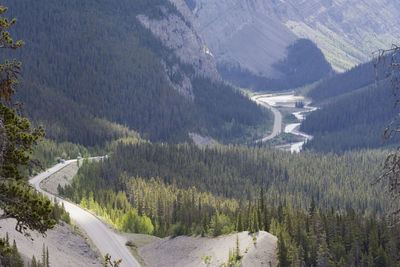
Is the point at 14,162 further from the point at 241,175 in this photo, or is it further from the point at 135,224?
the point at 241,175

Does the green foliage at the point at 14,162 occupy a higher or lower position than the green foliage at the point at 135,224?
higher

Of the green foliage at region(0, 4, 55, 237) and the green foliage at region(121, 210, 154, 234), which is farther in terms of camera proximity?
the green foliage at region(121, 210, 154, 234)

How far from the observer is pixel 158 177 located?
14912 centimetres

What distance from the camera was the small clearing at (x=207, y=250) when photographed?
65.4 m

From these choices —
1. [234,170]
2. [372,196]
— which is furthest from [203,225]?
[234,170]

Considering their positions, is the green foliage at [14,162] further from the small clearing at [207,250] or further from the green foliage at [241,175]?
the green foliage at [241,175]

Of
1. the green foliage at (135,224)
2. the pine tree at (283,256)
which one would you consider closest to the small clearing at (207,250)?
the pine tree at (283,256)

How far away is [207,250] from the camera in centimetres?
7300

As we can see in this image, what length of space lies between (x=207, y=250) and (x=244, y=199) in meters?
74.4

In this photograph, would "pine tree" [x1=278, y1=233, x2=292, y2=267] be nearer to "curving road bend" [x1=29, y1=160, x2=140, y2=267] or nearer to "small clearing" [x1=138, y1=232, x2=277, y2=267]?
"small clearing" [x1=138, y1=232, x2=277, y2=267]

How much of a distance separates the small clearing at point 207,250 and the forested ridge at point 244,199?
179cm

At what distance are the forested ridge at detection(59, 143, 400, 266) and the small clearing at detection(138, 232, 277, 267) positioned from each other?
1786mm

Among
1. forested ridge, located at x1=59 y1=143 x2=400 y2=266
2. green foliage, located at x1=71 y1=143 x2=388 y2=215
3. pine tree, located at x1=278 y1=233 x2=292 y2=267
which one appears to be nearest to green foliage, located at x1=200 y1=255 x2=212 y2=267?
forested ridge, located at x1=59 y1=143 x2=400 y2=266

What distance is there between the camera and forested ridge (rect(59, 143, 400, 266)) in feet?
229
